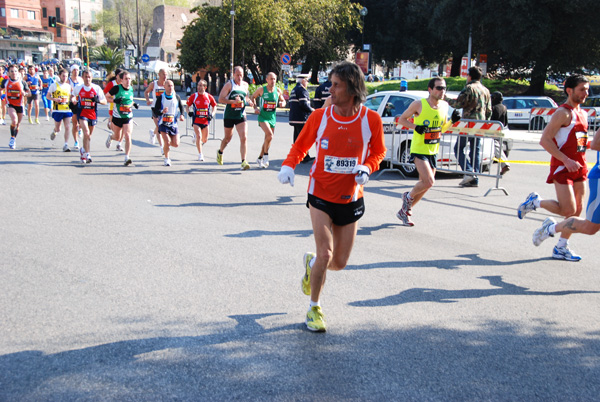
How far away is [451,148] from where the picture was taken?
1219 centimetres

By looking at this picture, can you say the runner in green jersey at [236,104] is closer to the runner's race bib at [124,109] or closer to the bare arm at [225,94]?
the bare arm at [225,94]

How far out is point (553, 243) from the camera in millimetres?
7469

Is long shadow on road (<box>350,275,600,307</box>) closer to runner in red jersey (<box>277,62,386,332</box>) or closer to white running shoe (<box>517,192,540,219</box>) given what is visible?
runner in red jersey (<box>277,62,386,332</box>)

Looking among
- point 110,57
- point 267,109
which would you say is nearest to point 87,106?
point 267,109

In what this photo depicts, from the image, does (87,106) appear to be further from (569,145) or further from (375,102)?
(569,145)

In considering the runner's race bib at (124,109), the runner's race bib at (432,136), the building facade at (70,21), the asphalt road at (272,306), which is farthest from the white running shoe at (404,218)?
the building facade at (70,21)

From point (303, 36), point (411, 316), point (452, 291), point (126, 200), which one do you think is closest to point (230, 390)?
point (411, 316)

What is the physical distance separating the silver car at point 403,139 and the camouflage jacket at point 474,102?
606 mm

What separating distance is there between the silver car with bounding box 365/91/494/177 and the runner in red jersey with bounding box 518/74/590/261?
5125 millimetres

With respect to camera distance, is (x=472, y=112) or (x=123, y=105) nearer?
(x=472, y=112)

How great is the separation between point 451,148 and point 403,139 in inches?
39.8

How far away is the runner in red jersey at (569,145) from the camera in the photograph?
20.2 feet

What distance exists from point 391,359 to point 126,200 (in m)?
6.31

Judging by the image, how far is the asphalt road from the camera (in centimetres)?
375
